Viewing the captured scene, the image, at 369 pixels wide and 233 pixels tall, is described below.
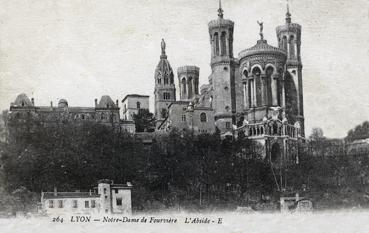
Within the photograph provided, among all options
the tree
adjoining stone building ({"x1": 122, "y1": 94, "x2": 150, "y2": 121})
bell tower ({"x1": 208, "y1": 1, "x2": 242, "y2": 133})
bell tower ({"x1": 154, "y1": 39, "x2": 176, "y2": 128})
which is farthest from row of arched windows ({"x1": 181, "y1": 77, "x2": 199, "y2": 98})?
bell tower ({"x1": 208, "y1": 1, "x2": 242, "y2": 133})

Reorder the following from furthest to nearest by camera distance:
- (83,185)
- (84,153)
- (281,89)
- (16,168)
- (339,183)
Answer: (281,89) < (339,183) < (84,153) < (83,185) < (16,168)

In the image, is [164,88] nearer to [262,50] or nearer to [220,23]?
[220,23]

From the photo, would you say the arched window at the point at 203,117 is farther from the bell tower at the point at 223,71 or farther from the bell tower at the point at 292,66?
the bell tower at the point at 292,66

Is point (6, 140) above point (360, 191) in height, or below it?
above

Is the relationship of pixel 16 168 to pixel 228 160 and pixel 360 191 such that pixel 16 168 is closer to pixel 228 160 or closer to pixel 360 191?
pixel 228 160

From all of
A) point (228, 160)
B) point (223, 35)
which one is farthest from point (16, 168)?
point (223, 35)

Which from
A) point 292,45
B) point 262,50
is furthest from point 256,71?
point 292,45

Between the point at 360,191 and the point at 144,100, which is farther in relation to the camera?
the point at 144,100

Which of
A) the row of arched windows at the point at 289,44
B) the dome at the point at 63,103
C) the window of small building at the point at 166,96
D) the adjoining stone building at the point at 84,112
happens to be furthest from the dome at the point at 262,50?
the window of small building at the point at 166,96
